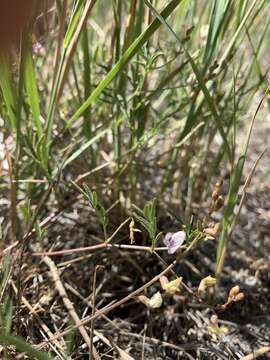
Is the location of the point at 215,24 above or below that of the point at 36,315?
above

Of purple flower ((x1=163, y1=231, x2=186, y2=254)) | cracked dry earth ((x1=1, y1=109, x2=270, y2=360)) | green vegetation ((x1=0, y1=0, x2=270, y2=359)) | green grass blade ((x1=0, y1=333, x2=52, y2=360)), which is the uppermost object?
green vegetation ((x1=0, y1=0, x2=270, y2=359))

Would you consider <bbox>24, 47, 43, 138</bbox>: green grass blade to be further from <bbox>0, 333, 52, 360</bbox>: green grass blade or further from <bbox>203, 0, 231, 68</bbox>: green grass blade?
<bbox>0, 333, 52, 360</bbox>: green grass blade

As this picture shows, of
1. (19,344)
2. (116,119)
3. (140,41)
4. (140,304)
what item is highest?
(140,41)

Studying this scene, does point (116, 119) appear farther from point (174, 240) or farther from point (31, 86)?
point (174, 240)

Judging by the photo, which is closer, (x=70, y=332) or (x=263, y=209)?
(x=70, y=332)

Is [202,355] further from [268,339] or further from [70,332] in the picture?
[70,332]

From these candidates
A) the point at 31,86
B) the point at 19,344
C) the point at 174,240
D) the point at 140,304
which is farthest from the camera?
the point at 140,304

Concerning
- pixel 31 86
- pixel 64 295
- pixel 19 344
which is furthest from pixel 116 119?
pixel 19 344

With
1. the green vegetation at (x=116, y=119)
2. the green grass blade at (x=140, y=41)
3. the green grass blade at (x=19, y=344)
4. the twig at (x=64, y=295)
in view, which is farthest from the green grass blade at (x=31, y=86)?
the green grass blade at (x=19, y=344)

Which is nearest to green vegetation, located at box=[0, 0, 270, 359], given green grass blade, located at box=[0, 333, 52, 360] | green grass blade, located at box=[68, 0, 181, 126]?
green grass blade, located at box=[68, 0, 181, 126]

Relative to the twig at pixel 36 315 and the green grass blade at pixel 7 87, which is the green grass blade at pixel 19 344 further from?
the green grass blade at pixel 7 87

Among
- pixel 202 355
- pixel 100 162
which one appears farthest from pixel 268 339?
pixel 100 162
